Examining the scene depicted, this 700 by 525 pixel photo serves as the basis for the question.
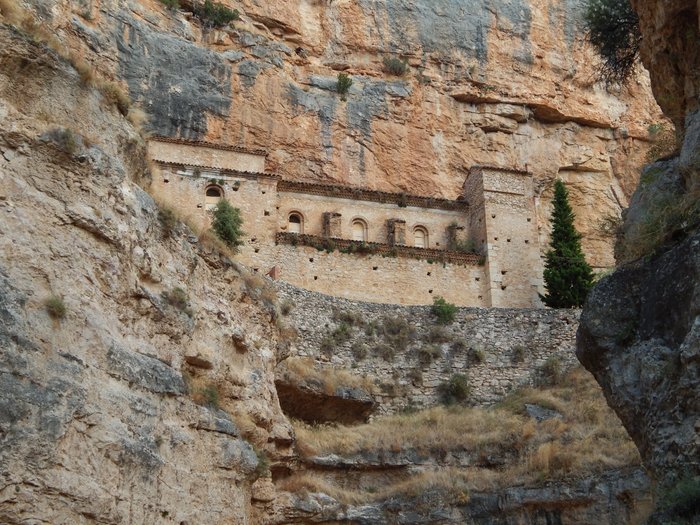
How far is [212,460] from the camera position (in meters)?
13.1

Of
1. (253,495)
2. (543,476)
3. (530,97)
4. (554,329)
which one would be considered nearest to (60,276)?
(253,495)

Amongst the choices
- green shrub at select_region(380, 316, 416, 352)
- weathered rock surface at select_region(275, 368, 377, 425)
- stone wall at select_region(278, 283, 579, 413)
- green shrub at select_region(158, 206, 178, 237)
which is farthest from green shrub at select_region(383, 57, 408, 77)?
green shrub at select_region(158, 206, 178, 237)

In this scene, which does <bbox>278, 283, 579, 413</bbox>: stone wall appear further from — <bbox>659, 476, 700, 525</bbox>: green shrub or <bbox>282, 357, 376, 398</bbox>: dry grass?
<bbox>659, 476, 700, 525</bbox>: green shrub

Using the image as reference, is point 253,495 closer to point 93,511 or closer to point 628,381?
point 93,511

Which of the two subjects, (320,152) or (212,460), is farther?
(320,152)

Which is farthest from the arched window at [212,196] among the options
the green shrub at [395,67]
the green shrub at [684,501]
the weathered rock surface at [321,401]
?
the green shrub at [684,501]

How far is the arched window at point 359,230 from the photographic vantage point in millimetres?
41531

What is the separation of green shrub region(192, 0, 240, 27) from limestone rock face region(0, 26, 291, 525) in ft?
106

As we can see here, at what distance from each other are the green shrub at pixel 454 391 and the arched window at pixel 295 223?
606 inches

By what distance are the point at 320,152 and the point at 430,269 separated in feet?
29.2

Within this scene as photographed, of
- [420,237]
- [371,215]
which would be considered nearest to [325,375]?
[371,215]

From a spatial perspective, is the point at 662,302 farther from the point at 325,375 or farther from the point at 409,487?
the point at 325,375

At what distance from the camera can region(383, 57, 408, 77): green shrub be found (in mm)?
47438

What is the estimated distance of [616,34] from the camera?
16562mm
